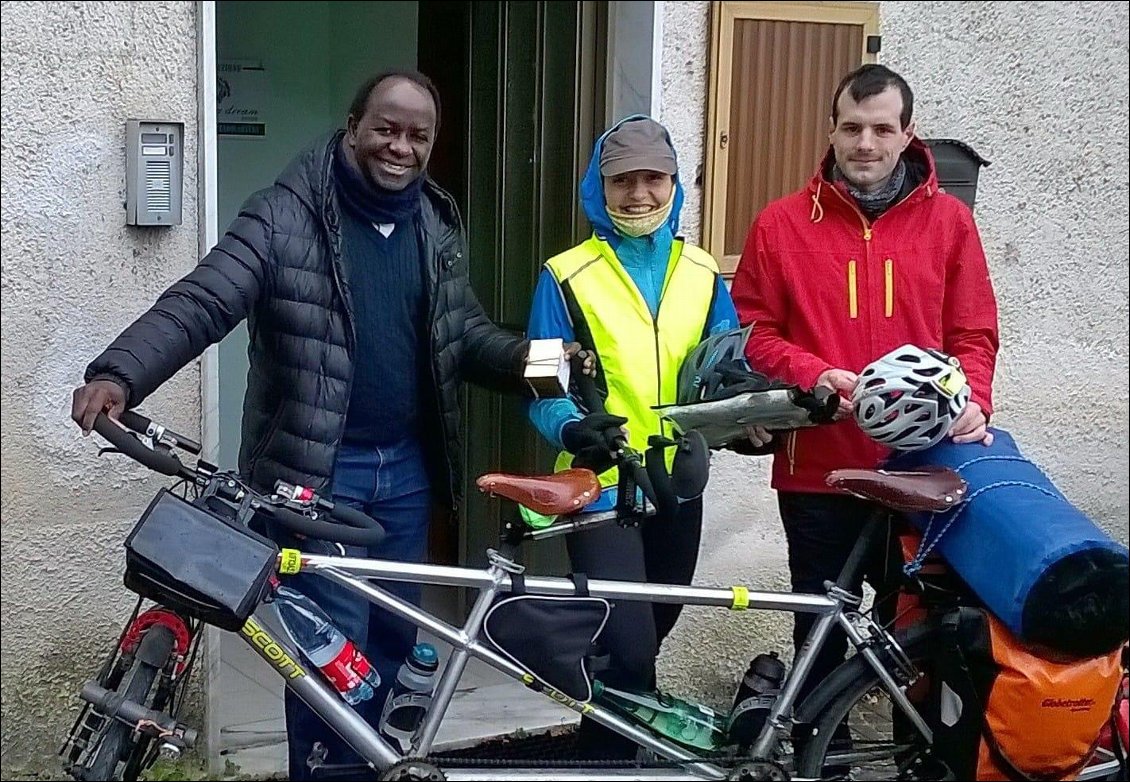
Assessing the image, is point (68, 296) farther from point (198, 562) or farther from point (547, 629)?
point (547, 629)

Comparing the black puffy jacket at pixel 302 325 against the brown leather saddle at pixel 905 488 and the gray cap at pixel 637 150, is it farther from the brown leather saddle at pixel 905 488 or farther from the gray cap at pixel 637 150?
the brown leather saddle at pixel 905 488

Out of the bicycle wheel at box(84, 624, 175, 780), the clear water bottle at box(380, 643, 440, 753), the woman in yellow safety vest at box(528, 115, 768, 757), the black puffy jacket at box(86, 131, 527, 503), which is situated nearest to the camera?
the bicycle wheel at box(84, 624, 175, 780)

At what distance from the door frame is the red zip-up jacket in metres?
0.87

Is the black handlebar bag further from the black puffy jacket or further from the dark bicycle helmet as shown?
the dark bicycle helmet

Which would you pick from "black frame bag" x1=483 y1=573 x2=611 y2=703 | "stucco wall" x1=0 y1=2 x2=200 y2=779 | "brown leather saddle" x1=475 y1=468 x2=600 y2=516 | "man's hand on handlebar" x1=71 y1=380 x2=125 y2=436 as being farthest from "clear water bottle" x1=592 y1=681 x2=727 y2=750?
"stucco wall" x1=0 y1=2 x2=200 y2=779

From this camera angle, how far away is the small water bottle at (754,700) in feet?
11.5

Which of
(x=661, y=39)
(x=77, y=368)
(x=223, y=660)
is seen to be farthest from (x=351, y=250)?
(x=223, y=660)

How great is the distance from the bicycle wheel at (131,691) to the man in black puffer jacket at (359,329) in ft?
1.29

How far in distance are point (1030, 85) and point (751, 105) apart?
4.11 ft

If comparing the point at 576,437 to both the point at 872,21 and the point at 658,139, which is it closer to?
the point at 658,139

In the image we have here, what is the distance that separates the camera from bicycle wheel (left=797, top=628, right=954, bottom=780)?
11.3ft

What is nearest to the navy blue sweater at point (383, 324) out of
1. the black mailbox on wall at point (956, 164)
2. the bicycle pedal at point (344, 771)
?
the bicycle pedal at point (344, 771)

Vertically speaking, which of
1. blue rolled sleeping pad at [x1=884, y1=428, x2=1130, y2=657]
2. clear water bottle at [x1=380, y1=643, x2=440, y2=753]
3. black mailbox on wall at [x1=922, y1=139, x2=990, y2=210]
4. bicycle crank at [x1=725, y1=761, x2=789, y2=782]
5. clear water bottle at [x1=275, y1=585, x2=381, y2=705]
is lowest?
bicycle crank at [x1=725, y1=761, x2=789, y2=782]

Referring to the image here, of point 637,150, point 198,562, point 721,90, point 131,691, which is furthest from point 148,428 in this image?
point 721,90
